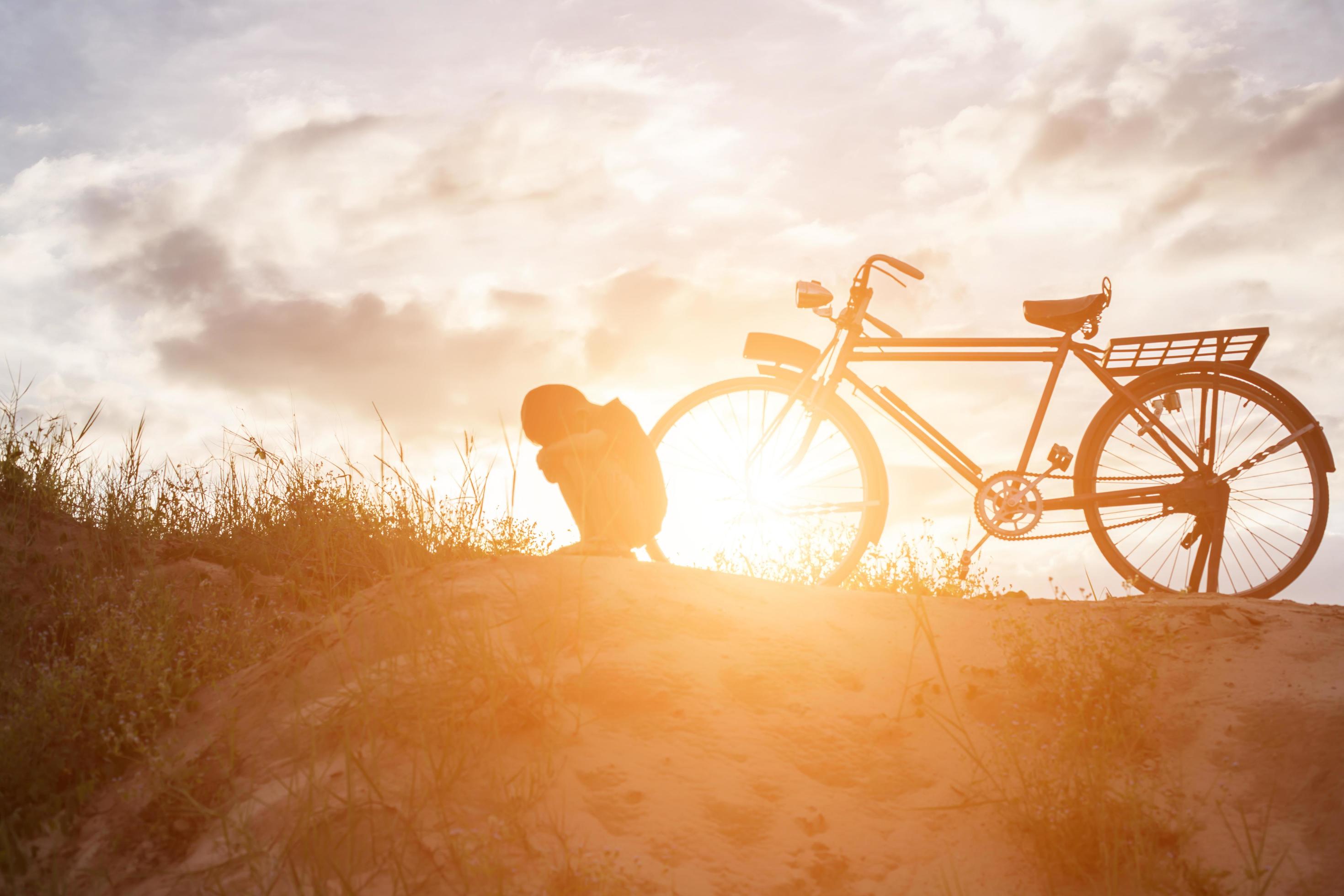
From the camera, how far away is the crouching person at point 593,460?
4879mm

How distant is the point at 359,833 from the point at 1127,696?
10.1 ft

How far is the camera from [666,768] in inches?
124

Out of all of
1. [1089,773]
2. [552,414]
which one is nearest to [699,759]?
[1089,773]

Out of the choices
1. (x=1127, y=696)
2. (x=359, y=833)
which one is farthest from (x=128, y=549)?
(x=1127, y=696)

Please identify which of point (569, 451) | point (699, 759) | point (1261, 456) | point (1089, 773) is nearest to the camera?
point (1089, 773)

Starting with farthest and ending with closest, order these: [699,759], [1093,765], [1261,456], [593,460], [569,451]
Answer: [1261,456], [593,460], [569,451], [1093,765], [699,759]

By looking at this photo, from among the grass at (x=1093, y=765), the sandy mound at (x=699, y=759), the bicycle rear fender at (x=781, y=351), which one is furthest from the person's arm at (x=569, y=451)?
the grass at (x=1093, y=765)

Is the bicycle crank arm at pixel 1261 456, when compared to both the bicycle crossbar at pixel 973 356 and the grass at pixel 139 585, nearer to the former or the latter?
the bicycle crossbar at pixel 973 356

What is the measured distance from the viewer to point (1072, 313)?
19.7 feet

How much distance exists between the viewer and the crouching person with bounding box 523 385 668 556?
16.0ft

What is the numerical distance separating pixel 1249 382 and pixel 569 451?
177 inches

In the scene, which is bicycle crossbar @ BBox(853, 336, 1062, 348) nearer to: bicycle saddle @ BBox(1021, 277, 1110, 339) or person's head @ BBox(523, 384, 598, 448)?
bicycle saddle @ BBox(1021, 277, 1110, 339)

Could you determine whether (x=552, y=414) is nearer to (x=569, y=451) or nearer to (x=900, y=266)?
(x=569, y=451)

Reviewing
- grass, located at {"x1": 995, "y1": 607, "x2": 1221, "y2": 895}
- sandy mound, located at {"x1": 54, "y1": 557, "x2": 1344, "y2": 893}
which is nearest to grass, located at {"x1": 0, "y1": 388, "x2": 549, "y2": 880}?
sandy mound, located at {"x1": 54, "y1": 557, "x2": 1344, "y2": 893}
